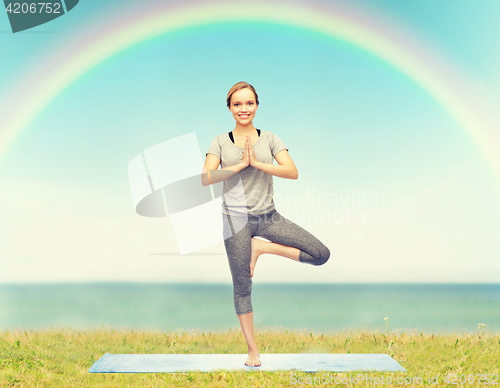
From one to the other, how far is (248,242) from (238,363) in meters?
1.39

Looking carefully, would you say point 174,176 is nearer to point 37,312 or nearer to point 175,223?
point 175,223

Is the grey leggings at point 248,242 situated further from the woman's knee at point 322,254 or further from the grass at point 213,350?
the grass at point 213,350

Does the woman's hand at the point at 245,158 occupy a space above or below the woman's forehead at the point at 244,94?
below

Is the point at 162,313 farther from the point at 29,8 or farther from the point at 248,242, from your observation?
the point at 29,8

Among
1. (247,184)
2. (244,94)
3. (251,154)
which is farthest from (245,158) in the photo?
(244,94)

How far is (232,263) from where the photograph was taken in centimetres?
439

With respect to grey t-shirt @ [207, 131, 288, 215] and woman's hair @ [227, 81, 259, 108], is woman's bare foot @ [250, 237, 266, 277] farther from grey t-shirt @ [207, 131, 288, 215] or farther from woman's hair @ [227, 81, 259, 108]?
woman's hair @ [227, 81, 259, 108]

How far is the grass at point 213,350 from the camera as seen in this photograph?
164 inches

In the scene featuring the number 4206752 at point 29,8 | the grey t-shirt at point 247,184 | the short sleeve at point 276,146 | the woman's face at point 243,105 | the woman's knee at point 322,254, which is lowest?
the woman's knee at point 322,254

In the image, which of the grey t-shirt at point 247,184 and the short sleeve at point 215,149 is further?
the short sleeve at point 215,149

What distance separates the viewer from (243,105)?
4410 mm

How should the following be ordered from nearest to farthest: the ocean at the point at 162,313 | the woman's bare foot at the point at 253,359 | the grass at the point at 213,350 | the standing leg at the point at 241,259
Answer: the grass at the point at 213,350
the standing leg at the point at 241,259
the woman's bare foot at the point at 253,359
the ocean at the point at 162,313

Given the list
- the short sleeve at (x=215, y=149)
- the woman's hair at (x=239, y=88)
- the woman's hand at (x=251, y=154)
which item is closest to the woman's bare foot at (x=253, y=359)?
the woman's hand at (x=251, y=154)

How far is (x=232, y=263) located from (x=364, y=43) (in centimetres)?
461
